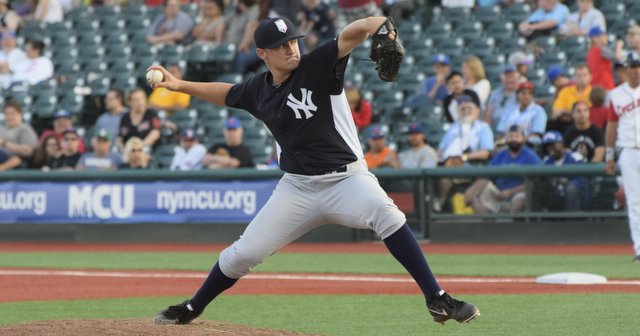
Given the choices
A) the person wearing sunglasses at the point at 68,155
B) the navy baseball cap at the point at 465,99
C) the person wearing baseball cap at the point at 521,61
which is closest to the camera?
the navy baseball cap at the point at 465,99

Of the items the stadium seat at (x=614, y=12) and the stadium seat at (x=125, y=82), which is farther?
the stadium seat at (x=125, y=82)

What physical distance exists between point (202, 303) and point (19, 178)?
8995 millimetres

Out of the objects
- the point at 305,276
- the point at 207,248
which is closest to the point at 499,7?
the point at 207,248

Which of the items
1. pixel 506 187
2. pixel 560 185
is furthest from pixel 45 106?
pixel 560 185

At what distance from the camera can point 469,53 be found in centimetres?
1359

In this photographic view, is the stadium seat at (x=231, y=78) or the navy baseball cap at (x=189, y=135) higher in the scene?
the stadium seat at (x=231, y=78)

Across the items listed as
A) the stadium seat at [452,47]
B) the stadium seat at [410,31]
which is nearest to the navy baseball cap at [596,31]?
the stadium seat at [452,47]

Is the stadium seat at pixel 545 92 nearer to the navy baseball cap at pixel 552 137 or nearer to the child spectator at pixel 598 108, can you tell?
the child spectator at pixel 598 108

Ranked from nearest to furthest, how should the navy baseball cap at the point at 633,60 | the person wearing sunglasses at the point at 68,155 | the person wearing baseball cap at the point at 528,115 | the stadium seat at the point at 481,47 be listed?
the navy baseball cap at the point at 633,60 < the person wearing baseball cap at the point at 528,115 < the person wearing sunglasses at the point at 68,155 < the stadium seat at the point at 481,47

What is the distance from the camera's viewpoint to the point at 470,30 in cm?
1401

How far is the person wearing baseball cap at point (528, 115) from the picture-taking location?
425 inches

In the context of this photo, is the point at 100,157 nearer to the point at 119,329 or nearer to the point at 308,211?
the point at 308,211

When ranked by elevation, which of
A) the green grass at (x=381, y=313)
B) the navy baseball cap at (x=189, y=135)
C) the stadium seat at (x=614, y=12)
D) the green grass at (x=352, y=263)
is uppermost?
the stadium seat at (x=614, y=12)

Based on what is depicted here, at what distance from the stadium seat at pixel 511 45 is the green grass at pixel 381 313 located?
7.62 m
